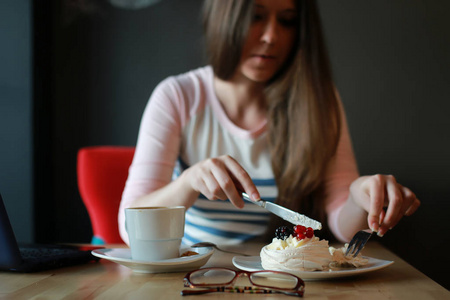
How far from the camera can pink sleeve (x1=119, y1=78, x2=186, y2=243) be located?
50.3 inches

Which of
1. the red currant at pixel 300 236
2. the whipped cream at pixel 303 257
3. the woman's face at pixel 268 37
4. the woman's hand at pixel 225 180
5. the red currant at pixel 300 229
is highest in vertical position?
the woman's face at pixel 268 37

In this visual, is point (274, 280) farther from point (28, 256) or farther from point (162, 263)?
point (28, 256)

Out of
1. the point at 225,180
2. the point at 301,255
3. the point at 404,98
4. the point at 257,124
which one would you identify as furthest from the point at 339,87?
the point at 301,255

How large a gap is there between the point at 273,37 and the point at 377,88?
1.09m

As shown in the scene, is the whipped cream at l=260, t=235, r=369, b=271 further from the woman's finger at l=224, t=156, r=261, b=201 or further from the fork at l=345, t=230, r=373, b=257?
the woman's finger at l=224, t=156, r=261, b=201

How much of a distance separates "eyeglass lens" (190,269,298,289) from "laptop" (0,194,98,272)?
10.3 inches

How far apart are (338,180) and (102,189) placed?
31.4 inches

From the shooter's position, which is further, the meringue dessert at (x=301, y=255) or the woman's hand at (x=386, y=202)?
the woman's hand at (x=386, y=202)

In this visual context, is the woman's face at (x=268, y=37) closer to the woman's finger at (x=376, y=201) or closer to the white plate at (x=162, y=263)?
the woman's finger at (x=376, y=201)

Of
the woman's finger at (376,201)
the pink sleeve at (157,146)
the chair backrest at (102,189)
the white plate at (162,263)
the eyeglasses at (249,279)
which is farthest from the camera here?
the chair backrest at (102,189)

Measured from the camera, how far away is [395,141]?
87.4 inches

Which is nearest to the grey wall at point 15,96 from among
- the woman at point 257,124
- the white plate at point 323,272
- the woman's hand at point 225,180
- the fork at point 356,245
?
the woman at point 257,124

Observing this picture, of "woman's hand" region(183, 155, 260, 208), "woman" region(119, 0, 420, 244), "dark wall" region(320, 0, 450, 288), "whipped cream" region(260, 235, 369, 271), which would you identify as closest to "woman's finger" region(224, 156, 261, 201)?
"woman's hand" region(183, 155, 260, 208)

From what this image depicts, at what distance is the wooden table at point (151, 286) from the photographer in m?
0.62
